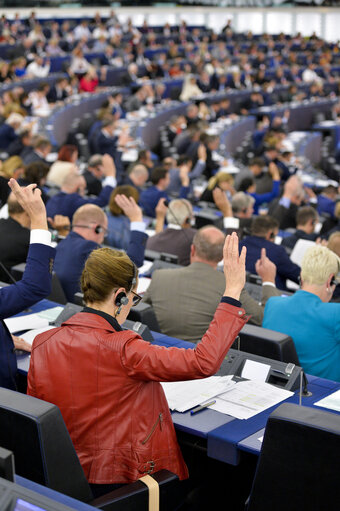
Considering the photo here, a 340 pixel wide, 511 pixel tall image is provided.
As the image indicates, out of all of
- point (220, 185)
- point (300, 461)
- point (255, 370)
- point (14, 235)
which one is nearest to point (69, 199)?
point (14, 235)

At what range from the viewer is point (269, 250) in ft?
14.5

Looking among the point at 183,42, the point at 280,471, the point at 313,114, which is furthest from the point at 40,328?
the point at 183,42

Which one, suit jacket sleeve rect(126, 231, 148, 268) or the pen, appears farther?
suit jacket sleeve rect(126, 231, 148, 268)

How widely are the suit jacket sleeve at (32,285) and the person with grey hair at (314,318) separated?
1.12 m

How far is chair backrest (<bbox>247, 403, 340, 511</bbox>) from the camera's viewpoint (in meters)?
1.71

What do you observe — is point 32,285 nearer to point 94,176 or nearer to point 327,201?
point 94,176

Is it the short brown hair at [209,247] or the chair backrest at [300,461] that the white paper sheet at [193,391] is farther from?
the short brown hair at [209,247]

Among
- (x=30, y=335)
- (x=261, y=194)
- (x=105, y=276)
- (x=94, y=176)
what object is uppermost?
(x=105, y=276)

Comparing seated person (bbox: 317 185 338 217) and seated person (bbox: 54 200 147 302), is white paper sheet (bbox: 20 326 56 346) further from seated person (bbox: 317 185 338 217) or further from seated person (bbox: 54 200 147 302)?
seated person (bbox: 317 185 338 217)

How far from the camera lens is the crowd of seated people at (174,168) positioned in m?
3.36

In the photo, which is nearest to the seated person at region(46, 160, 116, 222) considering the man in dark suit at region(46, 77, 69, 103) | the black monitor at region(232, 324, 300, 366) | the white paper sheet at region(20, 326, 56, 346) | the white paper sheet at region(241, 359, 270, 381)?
the white paper sheet at region(20, 326, 56, 346)

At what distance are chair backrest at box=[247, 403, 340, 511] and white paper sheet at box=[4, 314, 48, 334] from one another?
1.45 m

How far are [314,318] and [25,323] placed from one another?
1.21 m

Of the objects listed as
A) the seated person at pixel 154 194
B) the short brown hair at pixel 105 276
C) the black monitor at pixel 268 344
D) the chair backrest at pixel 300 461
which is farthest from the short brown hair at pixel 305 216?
the chair backrest at pixel 300 461
